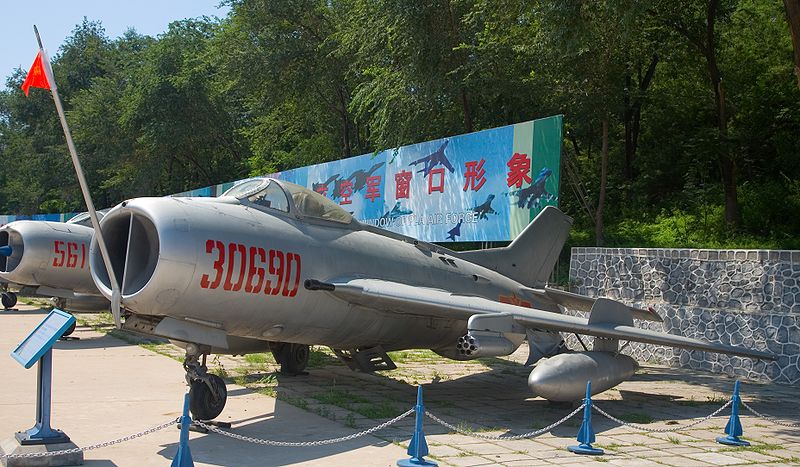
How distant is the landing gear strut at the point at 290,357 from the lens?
40.9 feet

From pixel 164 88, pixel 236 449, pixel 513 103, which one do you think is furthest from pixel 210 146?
pixel 236 449

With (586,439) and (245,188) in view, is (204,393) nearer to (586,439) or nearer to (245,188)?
(245,188)

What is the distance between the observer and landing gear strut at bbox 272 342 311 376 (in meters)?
12.5

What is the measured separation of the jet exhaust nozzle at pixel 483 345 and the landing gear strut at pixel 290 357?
393 cm

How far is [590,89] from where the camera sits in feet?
66.7

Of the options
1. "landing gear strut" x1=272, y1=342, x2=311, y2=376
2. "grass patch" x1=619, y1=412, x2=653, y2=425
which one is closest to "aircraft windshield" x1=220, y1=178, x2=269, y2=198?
"landing gear strut" x1=272, y1=342, x2=311, y2=376

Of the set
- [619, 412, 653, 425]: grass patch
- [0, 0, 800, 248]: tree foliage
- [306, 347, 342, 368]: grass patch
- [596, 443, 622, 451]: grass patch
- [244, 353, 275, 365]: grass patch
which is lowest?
[244, 353, 275, 365]: grass patch

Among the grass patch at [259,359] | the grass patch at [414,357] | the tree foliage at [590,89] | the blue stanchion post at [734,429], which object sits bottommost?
the grass patch at [414,357]

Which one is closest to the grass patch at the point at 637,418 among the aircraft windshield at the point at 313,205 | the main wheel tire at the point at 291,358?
the aircraft windshield at the point at 313,205

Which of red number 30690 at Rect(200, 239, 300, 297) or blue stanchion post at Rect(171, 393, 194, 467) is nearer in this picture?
blue stanchion post at Rect(171, 393, 194, 467)

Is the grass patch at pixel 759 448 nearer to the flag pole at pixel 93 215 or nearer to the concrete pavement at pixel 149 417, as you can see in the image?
the concrete pavement at pixel 149 417

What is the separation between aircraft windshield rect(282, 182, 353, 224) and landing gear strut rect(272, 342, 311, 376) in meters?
2.80

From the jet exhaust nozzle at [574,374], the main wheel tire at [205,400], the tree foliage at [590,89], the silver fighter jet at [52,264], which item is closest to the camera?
the main wheel tire at [205,400]

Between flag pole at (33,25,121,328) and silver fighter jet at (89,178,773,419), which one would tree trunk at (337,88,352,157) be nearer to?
silver fighter jet at (89,178,773,419)
